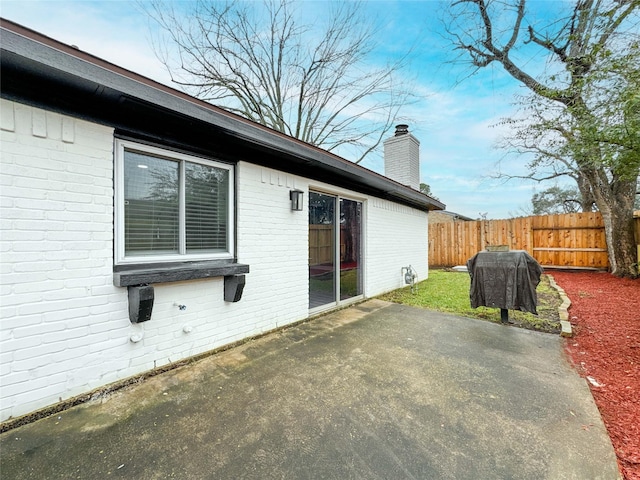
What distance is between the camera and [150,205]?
8.91ft

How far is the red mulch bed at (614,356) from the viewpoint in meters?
1.84

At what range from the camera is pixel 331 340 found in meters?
3.52

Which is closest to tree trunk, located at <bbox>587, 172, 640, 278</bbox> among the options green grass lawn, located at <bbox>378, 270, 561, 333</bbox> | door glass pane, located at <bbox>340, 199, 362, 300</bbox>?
green grass lawn, located at <bbox>378, 270, 561, 333</bbox>

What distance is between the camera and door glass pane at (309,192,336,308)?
461 cm

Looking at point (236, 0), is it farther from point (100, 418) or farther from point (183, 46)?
point (100, 418)

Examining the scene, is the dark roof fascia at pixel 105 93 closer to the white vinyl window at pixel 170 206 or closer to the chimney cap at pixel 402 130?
the white vinyl window at pixel 170 206

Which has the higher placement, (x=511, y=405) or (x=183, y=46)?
Answer: (x=183, y=46)

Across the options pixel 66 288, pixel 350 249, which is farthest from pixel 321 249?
pixel 66 288

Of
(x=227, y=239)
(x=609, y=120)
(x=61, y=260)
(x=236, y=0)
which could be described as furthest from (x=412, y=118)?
(x=61, y=260)

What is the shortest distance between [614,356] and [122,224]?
538 centimetres

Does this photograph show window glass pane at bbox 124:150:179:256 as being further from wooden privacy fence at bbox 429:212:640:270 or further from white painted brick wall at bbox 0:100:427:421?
wooden privacy fence at bbox 429:212:640:270

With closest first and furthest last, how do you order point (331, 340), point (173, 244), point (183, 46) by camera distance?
point (173, 244)
point (331, 340)
point (183, 46)

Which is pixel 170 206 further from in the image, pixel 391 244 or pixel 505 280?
pixel 391 244

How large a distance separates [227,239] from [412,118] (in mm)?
10666
